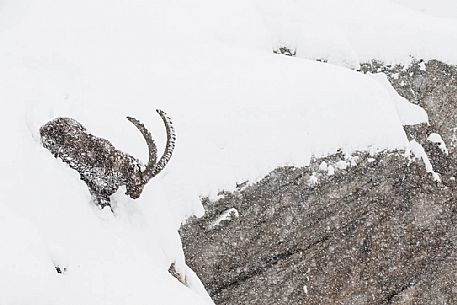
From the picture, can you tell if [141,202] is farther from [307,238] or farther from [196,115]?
[307,238]

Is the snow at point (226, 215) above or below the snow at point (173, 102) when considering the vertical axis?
below

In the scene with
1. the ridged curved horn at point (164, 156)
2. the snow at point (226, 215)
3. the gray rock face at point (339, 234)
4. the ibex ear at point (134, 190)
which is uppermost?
the ridged curved horn at point (164, 156)

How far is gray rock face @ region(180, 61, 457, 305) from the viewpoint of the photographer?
10984mm

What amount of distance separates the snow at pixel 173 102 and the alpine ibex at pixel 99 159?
7.4 inches

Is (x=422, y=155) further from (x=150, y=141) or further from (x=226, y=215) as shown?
(x=150, y=141)

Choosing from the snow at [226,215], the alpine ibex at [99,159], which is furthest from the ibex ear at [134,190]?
the snow at [226,215]

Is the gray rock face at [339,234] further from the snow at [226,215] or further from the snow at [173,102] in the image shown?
the snow at [173,102]

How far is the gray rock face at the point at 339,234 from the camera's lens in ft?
36.0

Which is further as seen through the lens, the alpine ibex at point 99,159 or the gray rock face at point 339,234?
the gray rock face at point 339,234

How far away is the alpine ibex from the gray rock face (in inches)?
86.0

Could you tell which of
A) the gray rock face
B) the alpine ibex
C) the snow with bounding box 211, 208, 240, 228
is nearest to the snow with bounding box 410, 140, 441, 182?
the gray rock face

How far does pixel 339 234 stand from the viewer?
11992 mm

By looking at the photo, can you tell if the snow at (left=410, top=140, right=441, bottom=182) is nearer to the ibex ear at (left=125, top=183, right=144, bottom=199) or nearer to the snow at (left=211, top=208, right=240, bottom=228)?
the snow at (left=211, top=208, right=240, bottom=228)

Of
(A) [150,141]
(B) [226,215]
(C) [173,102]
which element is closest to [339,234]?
(B) [226,215]
